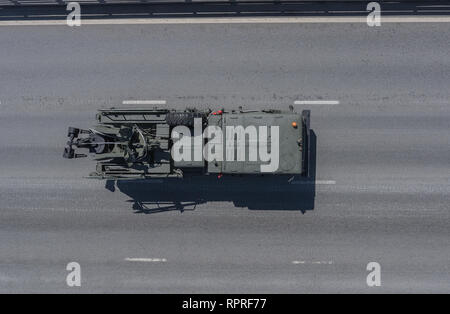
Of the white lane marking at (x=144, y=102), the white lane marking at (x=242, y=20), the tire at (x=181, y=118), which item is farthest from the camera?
the white lane marking at (x=144, y=102)

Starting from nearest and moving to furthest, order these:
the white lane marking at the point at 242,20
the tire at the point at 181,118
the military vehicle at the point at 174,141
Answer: the military vehicle at the point at 174,141 < the tire at the point at 181,118 < the white lane marking at the point at 242,20

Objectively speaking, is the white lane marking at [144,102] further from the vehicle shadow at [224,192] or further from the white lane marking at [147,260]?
the white lane marking at [147,260]

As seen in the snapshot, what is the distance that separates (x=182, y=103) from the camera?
1394cm

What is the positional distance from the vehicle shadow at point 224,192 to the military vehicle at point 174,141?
121 centimetres

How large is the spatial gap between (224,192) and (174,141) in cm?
363

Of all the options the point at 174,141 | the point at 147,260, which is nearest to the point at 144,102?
the point at 174,141

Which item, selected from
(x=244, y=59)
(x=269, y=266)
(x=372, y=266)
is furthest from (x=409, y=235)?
(x=244, y=59)

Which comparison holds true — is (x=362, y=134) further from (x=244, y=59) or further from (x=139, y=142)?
(x=139, y=142)

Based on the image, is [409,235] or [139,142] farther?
[409,235]

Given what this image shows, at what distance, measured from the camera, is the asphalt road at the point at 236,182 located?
13352 millimetres

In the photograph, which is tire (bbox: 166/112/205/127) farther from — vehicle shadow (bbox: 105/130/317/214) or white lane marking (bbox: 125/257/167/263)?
white lane marking (bbox: 125/257/167/263)

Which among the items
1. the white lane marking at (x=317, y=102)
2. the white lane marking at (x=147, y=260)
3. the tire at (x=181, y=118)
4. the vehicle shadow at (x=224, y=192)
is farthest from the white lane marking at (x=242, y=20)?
the white lane marking at (x=147, y=260)

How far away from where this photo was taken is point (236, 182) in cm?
1375

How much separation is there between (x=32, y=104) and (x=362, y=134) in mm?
16434
